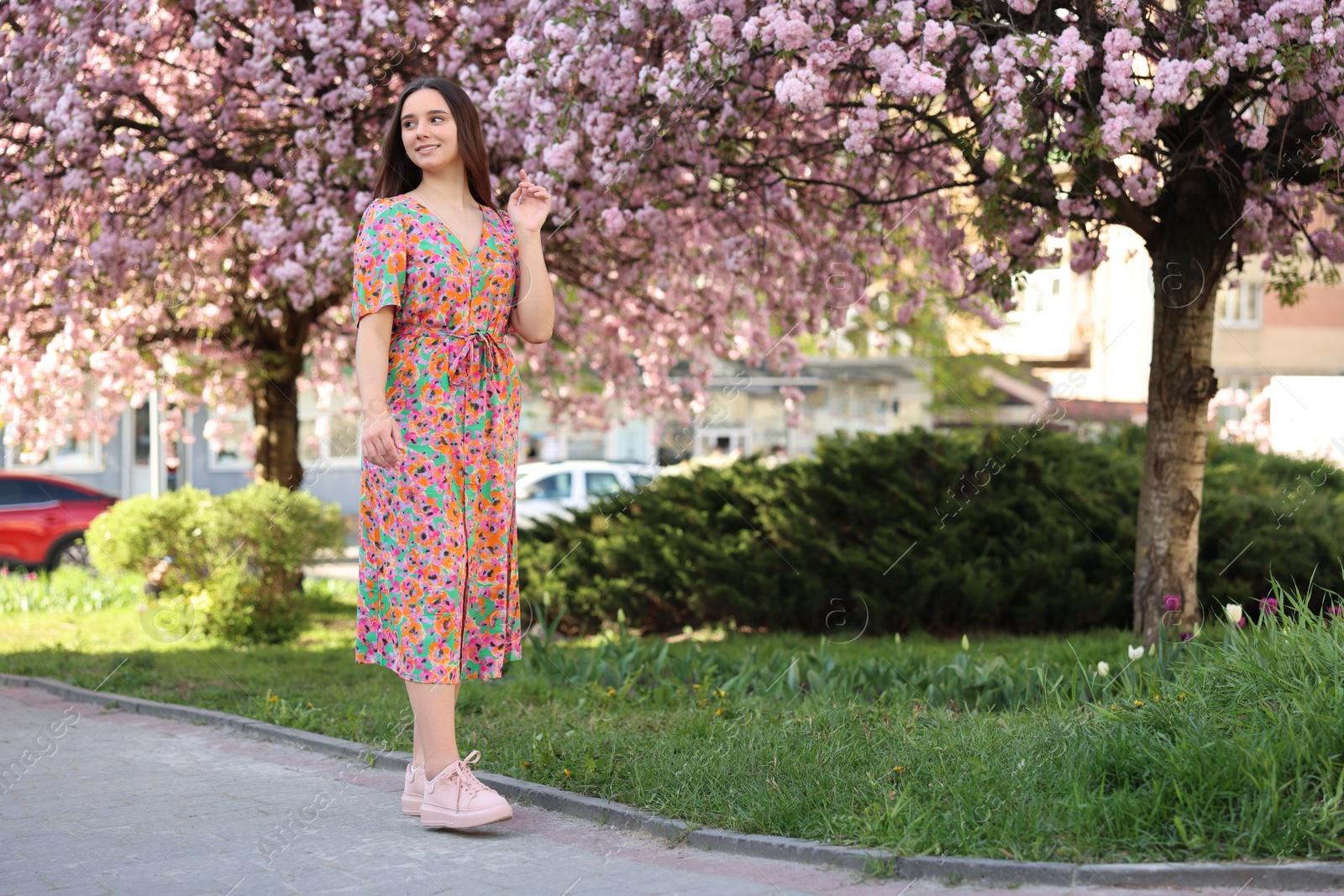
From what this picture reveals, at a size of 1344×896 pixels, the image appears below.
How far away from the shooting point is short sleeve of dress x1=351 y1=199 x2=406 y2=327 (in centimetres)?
431

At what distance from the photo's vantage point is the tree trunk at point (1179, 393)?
7.16 metres

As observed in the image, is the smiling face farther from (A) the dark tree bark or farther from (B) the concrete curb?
(A) the dark tree bark

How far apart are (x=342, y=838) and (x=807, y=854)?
146 centimetres

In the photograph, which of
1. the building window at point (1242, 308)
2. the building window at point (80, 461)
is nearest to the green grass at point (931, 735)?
the building window at point (80, 461)

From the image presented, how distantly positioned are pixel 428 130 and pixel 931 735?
278 cm

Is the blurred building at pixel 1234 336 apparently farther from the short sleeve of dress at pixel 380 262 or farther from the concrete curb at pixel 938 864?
the short sleeve of dress at pixel 380 262

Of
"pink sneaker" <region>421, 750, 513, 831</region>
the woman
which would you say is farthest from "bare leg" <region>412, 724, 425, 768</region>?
"pink sneaker" <region>421, 750, 513, 831</region>

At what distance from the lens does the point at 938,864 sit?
12.1 feet

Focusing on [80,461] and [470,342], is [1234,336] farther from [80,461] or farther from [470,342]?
[470,342]

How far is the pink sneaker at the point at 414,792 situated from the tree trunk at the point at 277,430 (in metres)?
8.42

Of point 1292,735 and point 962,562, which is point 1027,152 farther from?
point 962,562

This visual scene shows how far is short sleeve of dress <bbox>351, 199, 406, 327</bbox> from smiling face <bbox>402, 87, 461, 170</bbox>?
0.21m

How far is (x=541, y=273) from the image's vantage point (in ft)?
15.1

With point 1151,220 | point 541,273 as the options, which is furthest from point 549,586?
point 541,273
